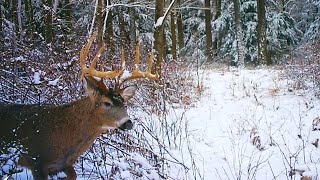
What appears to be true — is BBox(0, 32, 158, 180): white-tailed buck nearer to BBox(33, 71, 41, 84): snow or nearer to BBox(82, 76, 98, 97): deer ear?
BBox(82, 76, 98, 97): deer ear

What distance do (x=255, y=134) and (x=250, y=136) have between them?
0.09 metres

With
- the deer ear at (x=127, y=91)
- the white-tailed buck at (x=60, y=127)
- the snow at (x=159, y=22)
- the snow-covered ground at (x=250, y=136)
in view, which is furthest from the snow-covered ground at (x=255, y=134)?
the snow at (x=159, y=22)

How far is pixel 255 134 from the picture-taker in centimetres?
695

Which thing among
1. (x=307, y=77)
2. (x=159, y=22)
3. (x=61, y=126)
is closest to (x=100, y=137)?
(x=61, y=126)

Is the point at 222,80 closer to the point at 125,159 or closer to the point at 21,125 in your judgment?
the point at 125,159

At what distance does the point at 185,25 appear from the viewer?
3097cm

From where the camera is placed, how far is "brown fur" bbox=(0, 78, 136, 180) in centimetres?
426

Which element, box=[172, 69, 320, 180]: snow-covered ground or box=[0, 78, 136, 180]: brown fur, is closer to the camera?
box=[0, 78, 136, 180]: brown fur

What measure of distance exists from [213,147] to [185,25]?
24.8m

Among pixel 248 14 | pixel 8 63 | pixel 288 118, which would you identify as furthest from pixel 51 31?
pixel 248 14

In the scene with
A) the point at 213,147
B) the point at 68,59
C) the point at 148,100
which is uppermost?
the point at 68,59

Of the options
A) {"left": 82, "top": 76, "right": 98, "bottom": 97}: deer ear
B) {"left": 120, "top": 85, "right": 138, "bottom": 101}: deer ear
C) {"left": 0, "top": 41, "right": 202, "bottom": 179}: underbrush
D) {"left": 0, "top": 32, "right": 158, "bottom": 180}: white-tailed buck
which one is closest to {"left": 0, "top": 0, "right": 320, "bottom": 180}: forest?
{"left": 0, "top": 41, "right": 202, "bottom": 179}: underbrush

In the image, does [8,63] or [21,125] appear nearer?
[21,125]

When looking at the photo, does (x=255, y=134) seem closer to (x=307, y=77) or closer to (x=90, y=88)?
(x=90, y=88)
